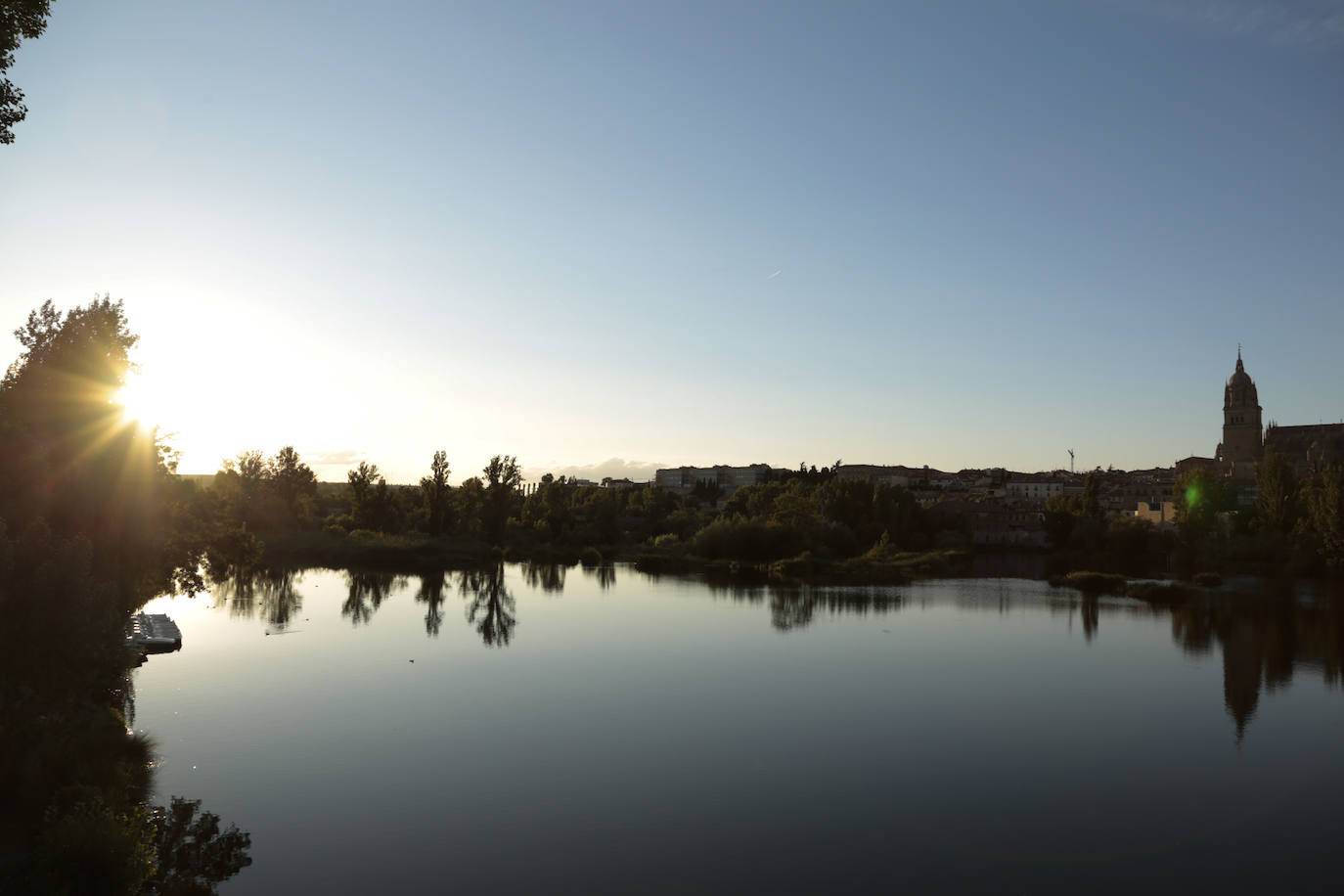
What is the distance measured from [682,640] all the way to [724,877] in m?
21.6

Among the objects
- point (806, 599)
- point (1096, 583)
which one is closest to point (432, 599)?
point (806, 599)

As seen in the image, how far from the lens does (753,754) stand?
20375mm

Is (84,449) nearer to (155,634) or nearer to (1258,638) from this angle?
(155,634)

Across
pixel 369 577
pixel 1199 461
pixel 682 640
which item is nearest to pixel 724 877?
pixel 682 640

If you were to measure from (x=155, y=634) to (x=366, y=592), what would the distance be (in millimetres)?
19710

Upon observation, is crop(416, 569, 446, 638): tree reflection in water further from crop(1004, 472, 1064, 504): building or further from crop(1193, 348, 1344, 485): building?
crop(1004, 472, 1064, 504): building

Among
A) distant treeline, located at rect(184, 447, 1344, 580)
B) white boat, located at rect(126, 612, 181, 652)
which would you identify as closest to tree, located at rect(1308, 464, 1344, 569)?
distant treeline, located at rect(184, 447, 1344, 580)

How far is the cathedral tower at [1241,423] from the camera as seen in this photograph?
434ft

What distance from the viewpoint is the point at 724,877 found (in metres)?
13.9

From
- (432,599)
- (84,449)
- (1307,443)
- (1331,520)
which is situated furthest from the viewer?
(1307,443)

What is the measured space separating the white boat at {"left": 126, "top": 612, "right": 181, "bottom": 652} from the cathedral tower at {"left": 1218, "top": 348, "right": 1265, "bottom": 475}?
14218 cm

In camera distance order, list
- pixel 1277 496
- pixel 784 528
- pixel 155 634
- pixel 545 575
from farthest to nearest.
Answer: pixel 784 528 < pixel 1277 496 < pixel 545 575 < pixel 155 634

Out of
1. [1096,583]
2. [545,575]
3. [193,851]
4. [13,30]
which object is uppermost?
[13,30]

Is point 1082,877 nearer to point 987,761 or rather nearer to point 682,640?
point 987,761
